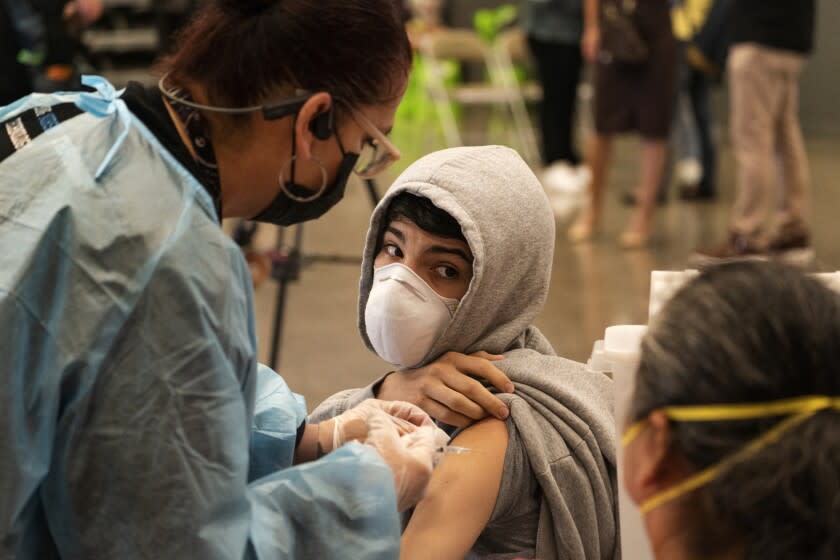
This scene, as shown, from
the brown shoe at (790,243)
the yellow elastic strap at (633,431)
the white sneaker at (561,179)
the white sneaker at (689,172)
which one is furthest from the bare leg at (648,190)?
the yellow elastic strap at (633,431)

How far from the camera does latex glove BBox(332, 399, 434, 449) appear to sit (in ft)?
4.90

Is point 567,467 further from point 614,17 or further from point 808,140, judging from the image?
point 808,140

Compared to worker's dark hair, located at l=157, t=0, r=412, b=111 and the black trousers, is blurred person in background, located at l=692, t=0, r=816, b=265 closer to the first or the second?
the black trousers

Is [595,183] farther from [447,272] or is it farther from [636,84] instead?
[447,272]

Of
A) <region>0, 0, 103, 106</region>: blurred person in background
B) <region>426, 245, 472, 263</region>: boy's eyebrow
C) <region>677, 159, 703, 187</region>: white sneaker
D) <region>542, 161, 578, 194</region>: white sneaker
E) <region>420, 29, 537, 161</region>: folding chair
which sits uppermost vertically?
<region>426, 245, 472, 263</region>: boy's eyebrow

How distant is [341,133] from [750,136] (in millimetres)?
3508

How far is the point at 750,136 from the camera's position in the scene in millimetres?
4586

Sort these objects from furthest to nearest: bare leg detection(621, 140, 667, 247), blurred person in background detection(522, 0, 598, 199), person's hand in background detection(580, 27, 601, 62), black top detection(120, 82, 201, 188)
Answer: blurred person in background detection(522, 0, 598, 199), person's hand in background detection(580, 27, 601, 62), bare leg detection(621, 140, 667, 247), black top detection(120, 82, 201, 188)

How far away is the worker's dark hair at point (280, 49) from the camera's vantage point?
130 centimetres

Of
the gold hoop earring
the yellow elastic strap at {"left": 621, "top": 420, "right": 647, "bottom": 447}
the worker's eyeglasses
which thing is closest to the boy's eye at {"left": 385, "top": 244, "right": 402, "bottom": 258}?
the worker's eyeglasses

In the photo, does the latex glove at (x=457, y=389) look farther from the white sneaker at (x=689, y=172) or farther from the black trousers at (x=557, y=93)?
the white sneaker at (x=689, y=172)

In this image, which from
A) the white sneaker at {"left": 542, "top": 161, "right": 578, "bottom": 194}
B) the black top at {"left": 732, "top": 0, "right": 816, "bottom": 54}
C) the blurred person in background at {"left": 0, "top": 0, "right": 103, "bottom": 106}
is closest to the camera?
the blurred person in background at {"left": 0, "top": 0, "right": 103, "bottom": 106}

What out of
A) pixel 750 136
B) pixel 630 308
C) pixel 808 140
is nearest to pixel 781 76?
pixel 750 136

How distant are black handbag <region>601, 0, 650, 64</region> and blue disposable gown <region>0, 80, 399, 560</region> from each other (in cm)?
391
